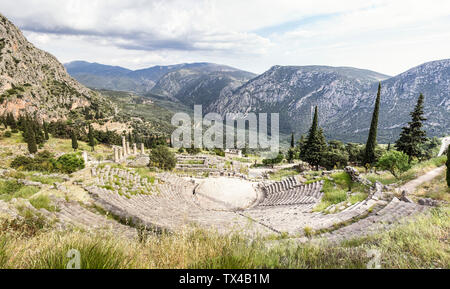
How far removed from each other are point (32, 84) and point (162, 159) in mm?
92476

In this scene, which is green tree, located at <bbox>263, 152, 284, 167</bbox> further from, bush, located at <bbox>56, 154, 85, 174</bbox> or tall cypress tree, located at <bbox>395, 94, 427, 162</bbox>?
bush, located at <bbox>56, 154, 85, 174</bbox>

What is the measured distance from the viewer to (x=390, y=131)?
134 metres

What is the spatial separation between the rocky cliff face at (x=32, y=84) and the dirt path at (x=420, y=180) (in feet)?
309

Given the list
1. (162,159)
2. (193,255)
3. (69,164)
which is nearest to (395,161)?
(193,255)

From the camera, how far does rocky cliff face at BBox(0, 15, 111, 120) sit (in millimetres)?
76219

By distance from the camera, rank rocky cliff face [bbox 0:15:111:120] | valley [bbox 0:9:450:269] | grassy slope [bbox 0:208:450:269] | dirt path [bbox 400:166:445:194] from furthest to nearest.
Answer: rocky cliff face [bbox 0:15:111:120], dirt path [bbox 400:166:445:194], valley [bbox 0:9:450:269], grassy slope [bbox 0:208:450:269]

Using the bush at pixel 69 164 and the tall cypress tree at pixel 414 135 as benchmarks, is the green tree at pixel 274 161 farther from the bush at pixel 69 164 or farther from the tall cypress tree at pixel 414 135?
the bush at pixel 69 164

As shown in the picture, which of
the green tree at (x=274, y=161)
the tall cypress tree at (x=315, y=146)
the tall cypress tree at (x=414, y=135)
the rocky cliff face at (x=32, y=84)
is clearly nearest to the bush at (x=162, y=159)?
the tall cypress tree at (x=315, y=146)

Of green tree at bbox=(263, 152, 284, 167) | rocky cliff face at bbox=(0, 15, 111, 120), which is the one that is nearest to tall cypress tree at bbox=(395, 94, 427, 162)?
green tree at bbox=(263, 152, 284, 167)

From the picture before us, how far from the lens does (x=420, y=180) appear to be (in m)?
14.0

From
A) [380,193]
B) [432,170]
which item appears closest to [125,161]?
[380,193]

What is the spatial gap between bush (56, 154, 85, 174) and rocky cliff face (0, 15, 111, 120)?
61.1m

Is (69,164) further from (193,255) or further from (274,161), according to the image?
(274,161)
